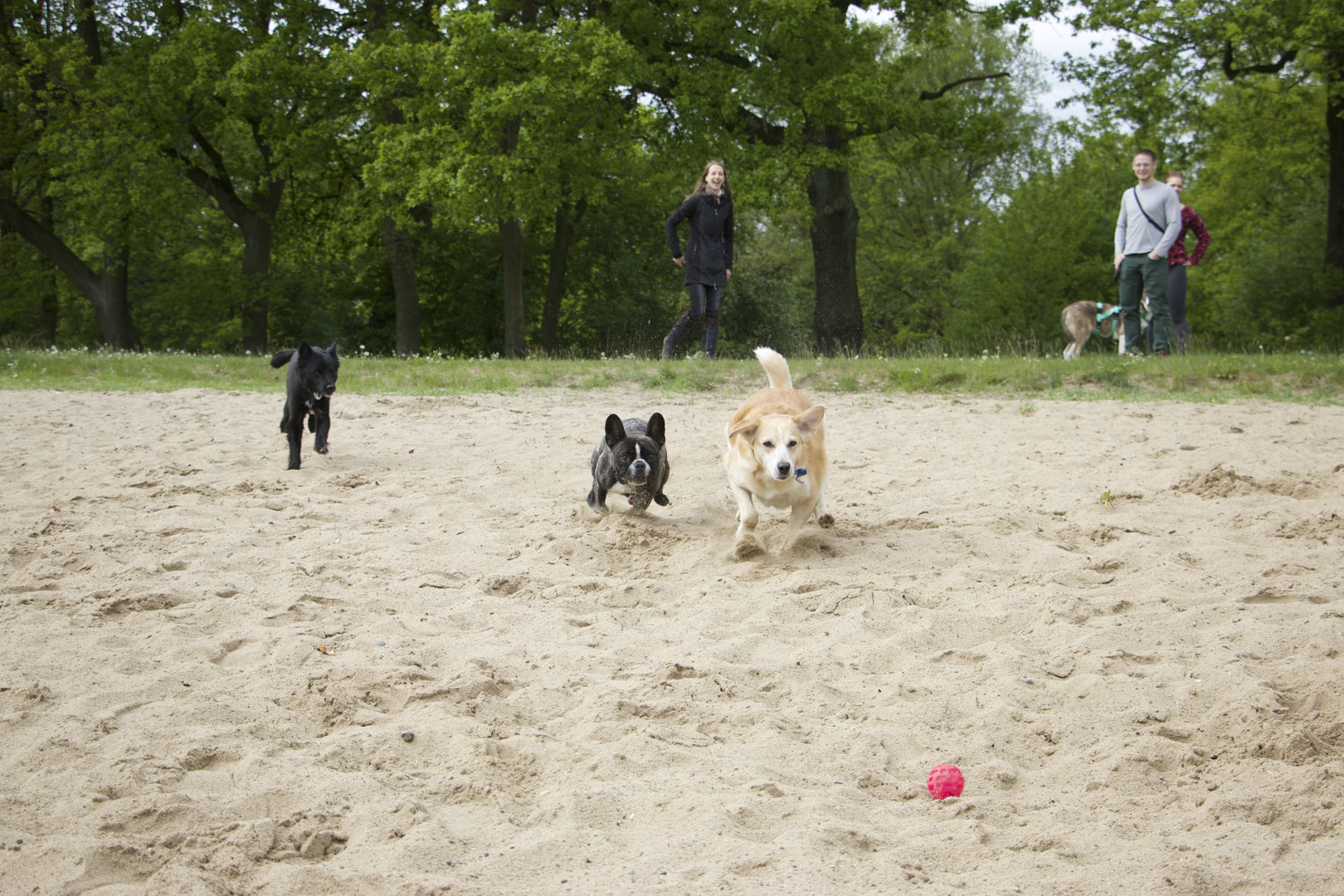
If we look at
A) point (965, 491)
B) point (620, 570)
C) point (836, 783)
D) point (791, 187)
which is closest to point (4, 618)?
point (620, 570)

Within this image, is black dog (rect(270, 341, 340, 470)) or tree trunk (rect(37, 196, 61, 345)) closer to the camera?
black dog (rect(270, 341, 340, 470))

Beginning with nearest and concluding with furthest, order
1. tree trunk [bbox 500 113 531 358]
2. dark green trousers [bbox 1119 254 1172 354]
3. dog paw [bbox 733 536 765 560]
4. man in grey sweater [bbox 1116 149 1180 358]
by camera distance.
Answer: dog paw [bbox 733 536 765 560] → man in grey sweater [bbox 1116 149 1180 358] → dark green trousers [bbox 1119 254 1172 354] → tree trunk [bbox 500 113 531 358]

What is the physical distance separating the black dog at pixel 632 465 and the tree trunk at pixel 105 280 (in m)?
24.0

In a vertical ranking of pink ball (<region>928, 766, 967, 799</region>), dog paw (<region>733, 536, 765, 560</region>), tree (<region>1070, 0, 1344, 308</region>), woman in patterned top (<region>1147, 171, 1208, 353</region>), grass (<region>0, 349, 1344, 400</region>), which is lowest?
pink ball (<region>928, 766, 967, 799</region>)

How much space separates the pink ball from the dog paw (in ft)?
8.28

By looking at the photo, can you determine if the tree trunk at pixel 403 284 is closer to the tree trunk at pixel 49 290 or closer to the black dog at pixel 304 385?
the tree trunk at pixel 49 290

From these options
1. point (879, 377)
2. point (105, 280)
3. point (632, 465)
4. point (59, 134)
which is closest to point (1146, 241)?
point (879, 377)

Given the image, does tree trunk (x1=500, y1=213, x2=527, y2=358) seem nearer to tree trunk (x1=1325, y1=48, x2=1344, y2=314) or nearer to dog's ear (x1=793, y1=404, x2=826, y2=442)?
tree trunk (x1=1325, y1=48, x2=1344, y2=314)

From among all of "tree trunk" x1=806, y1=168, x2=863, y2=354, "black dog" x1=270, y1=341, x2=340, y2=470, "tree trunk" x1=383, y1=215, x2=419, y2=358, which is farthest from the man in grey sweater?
"tree trunk" x1=383, y1=215, x2=419, y2=358

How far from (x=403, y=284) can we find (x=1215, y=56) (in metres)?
18.9

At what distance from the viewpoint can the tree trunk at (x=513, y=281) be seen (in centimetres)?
2419

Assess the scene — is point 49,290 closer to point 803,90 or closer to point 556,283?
point 556,283

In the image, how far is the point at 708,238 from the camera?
12898 millimetres

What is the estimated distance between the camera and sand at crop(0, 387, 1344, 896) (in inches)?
115
